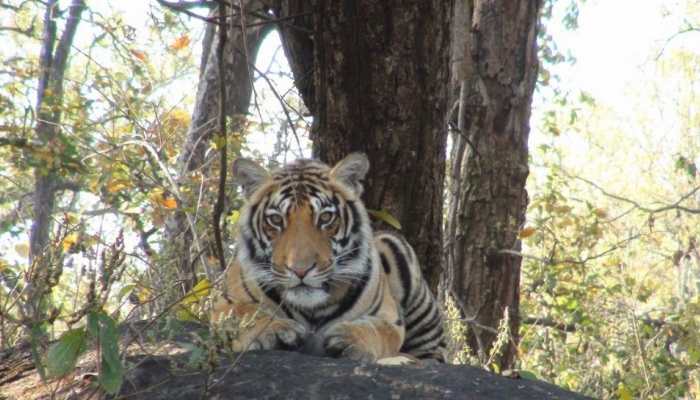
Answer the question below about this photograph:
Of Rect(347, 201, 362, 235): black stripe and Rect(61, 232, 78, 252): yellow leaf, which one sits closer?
Rect(61, 232, 78, 252): yellow leaf

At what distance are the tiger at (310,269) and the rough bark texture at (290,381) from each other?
343 millimetres

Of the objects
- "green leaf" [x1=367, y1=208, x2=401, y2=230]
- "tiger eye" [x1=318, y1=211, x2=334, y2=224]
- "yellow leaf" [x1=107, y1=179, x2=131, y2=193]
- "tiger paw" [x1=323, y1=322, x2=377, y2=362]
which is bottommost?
"tiger paw" [x1=323, y1=322, x2=377, y2=362]

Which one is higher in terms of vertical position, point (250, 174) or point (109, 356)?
point (250, 174)

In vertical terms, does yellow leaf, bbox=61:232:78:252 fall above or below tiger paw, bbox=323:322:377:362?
above

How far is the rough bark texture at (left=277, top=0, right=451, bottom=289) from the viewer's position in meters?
5.89

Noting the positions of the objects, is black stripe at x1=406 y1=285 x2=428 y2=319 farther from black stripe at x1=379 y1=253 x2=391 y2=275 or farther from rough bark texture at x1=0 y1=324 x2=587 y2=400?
rough bark texture at x1=0 y1=324 x2=587 y2=400

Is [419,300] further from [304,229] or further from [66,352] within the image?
[66,352]

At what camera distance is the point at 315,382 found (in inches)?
154

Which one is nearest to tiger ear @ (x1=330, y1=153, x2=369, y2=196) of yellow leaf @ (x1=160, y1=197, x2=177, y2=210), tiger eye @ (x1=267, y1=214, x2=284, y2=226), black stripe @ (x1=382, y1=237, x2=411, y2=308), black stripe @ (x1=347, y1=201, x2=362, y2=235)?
black stripe @ (x1=347, y1=201, x2=362, y2=235)

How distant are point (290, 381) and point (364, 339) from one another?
832 millimetres

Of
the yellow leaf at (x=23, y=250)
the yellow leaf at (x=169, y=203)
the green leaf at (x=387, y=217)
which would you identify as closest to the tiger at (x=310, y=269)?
the green leaf at (x=387, y=217)

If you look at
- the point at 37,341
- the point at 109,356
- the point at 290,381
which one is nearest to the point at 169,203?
the point at 37,341

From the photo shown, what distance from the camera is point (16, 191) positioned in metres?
14.2

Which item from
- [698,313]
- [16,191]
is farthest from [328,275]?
[16,191]
